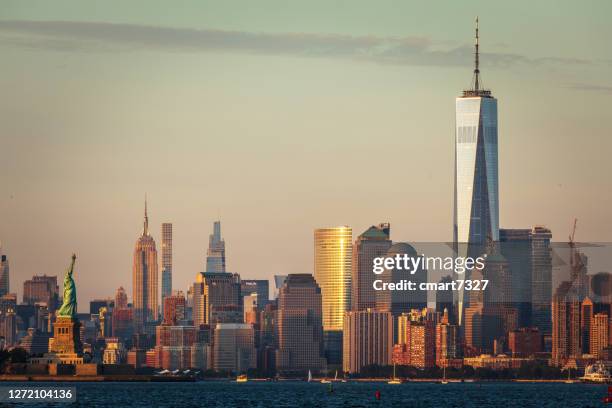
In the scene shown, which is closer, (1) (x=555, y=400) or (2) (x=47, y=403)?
(2) (x=47, y=403)

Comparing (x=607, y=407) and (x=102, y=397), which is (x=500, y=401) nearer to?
(x=607, y=407)

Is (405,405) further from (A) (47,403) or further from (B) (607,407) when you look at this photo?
(A) (47,403)

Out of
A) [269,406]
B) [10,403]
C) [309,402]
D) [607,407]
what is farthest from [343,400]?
[10,403]

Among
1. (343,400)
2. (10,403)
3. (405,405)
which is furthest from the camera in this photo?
(343,400)

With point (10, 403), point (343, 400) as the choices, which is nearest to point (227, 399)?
point (343, 400)

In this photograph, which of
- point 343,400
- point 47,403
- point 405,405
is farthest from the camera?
point 343,400

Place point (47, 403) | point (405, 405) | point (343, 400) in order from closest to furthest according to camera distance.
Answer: point (47, 403) → point (405, 405) → point (343, 400)

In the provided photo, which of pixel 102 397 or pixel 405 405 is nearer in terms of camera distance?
pixel 405 405
